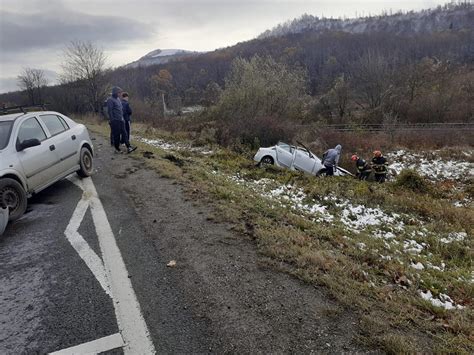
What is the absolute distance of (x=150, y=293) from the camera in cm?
311

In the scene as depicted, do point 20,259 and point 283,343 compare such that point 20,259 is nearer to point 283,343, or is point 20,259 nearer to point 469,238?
point 283,343

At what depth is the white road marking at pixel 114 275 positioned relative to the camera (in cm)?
257

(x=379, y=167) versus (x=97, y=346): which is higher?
(x=97, y=346)

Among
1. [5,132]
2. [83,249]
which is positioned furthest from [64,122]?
[83,249]

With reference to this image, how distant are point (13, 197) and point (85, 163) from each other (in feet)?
7.82

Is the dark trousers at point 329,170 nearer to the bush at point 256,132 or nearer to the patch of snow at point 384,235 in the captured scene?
the bush at point 256,132

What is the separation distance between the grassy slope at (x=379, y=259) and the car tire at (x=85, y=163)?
1.59m

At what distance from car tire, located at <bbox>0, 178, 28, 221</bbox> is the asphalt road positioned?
17 centimetres

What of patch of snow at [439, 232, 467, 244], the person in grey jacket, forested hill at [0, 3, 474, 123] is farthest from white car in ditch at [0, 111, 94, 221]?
forested hill at [0, 3, 474, 123]

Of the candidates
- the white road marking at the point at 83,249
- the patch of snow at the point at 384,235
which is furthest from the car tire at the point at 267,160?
the white road marking at the point at 83,249

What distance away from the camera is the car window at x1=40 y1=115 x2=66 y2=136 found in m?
6.22

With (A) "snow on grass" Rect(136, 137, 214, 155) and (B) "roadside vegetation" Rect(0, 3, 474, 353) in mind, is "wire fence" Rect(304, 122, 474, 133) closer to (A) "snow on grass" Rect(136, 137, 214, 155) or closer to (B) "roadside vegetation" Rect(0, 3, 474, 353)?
(B) "roadside vegetation" Rect(0, 3, 474, 353)

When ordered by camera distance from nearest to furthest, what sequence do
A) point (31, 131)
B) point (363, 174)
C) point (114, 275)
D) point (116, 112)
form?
point (114, 275), point (31, 131), point (116, 112), point (363, 174)

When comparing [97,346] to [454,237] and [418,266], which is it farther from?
[454,237]
